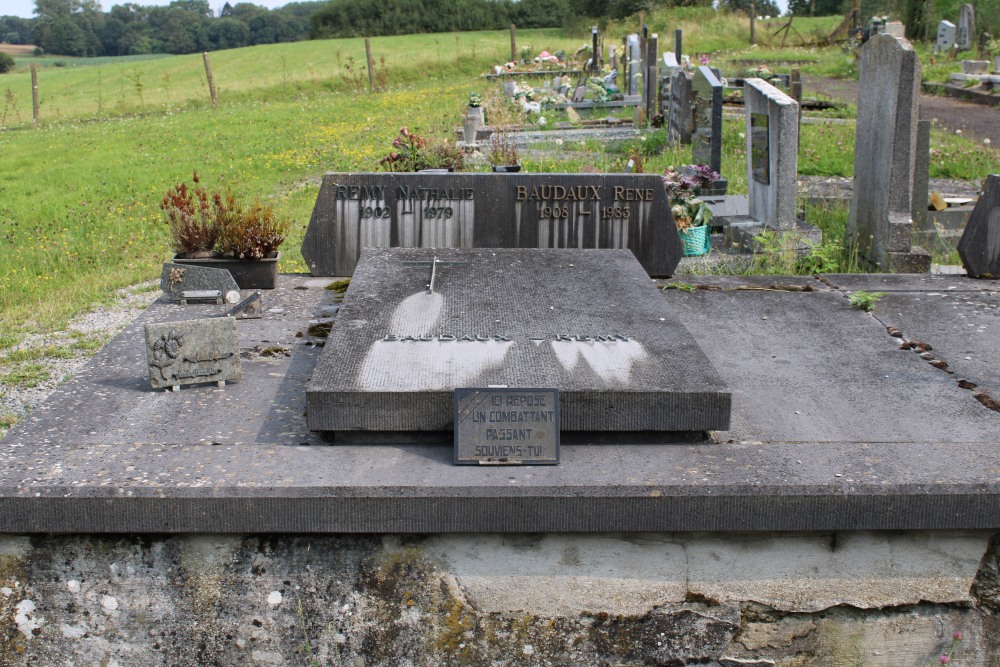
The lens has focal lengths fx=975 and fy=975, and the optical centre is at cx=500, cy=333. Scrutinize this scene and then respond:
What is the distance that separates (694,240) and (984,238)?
1978 mm

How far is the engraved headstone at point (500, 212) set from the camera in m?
6.05

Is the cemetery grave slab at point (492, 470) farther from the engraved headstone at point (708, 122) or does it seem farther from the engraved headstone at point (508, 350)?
the engraved headstone at point (708, 122)

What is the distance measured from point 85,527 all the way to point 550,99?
16.2 m

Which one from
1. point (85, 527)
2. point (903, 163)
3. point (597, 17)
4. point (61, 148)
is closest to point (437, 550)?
point (85, 527)

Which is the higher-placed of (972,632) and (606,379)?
(606,379)

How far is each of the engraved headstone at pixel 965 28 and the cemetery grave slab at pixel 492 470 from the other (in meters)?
27.6

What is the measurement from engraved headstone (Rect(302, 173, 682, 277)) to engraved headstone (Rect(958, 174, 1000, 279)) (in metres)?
1.85

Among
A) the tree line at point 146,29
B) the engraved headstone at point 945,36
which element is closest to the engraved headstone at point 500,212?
the engraved headstone at point 945,36

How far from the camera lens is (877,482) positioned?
11.0 feet

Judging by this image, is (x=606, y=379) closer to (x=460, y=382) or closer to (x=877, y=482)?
(x=460, y=382)

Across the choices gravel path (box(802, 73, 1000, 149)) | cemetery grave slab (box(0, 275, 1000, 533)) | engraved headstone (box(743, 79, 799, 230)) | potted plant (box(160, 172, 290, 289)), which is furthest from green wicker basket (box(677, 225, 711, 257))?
gravel path (box(802, 73, 1000, 149))

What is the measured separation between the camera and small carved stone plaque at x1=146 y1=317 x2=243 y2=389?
4121 millimetres

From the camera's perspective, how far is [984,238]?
611cm

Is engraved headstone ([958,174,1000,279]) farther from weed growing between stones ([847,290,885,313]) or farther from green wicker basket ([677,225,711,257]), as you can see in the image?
green wicker basket ([677,225,711,257])
